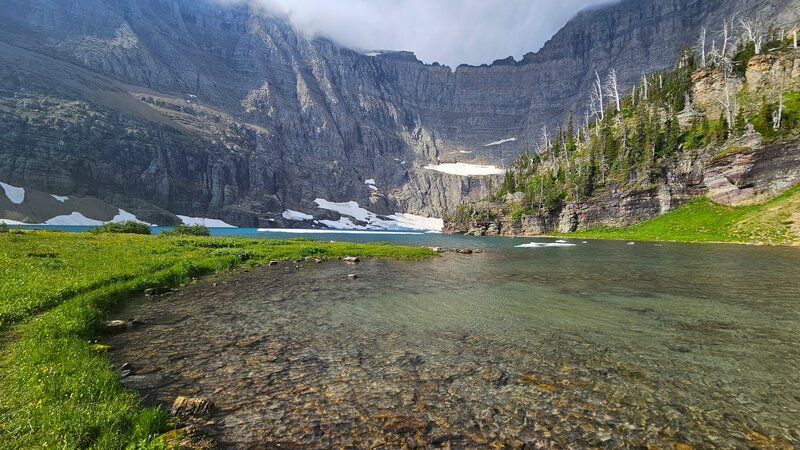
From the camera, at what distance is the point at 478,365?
11.2 meters

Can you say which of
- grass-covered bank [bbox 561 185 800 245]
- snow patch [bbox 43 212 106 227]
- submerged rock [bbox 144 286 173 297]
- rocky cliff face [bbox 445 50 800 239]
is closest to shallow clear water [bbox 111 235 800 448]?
submerged rock [bbox 144 286 173 297]

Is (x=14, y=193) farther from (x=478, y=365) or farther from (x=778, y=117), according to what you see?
(x=778, y=117)

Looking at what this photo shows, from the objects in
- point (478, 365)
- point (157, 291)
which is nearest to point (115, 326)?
point (157, 291)

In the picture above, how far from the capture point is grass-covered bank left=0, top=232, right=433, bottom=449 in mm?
5879

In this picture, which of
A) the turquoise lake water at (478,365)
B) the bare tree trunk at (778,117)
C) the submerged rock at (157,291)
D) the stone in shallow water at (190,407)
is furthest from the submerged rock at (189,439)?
the bare tree trunk at (778,117)

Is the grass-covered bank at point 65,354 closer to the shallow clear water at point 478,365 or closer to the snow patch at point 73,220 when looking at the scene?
the shallow clear water at point 478,365

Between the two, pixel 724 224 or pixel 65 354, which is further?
pixel 724 224

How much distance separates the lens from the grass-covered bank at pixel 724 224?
52375 millimetres

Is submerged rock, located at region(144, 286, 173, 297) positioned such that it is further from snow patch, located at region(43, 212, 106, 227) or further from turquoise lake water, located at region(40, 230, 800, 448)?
snow patch, located at region(43, 212, 106, 227)

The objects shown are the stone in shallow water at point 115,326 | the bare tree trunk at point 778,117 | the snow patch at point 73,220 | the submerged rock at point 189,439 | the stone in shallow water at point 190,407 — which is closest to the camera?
the submerged rock at point 189,439

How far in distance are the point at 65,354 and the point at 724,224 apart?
9108cm

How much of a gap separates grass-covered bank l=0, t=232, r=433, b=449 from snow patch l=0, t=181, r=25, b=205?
19974 centimetres

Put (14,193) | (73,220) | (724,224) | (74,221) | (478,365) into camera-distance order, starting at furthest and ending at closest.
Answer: (73,220)
(74,221)
(14,193)
(724,224)
(478,365)

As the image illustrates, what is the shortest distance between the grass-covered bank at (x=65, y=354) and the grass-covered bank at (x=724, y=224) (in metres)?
72.3
